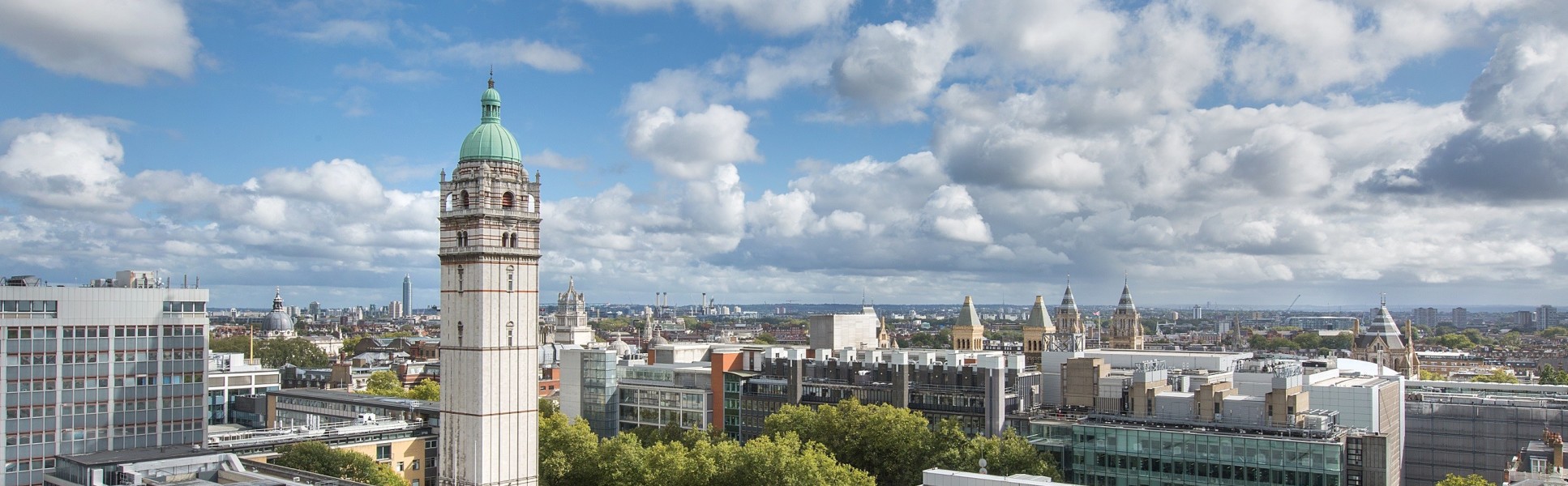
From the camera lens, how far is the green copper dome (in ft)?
246

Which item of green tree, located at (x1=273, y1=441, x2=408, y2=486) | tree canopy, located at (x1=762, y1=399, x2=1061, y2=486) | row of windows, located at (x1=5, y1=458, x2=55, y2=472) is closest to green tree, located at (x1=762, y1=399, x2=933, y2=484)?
tree canopy, located at (x1=762, y1=399, x2=1061, y2=486)

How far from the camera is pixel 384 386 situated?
15750 cm

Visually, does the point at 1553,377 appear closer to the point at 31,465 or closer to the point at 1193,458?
the point at 1193,458

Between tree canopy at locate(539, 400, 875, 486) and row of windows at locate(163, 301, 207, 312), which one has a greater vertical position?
row of windows at locate(163, 301, 207, 312)

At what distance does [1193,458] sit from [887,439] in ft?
85.2

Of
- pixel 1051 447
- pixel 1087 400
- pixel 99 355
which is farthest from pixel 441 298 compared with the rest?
pixel 1087 400

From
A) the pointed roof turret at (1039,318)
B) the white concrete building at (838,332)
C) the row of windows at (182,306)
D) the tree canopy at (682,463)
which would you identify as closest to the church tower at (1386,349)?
the pointed roof turret at (1039,318)

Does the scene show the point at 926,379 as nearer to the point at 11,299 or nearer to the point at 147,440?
the point at 147,440

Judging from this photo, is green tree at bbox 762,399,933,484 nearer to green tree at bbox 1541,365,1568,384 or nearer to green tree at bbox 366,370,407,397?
green tree at bbox 366,370,407,397

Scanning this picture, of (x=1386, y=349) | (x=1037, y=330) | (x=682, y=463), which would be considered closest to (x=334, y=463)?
(x=682, y=463)

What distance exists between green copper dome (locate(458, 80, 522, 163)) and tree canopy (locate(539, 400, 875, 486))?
2583 centimetres

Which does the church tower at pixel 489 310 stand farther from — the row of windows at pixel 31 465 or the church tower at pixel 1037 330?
the church tower at pixel 1037 330

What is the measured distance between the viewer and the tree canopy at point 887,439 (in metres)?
92.6

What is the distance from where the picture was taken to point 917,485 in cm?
9481
